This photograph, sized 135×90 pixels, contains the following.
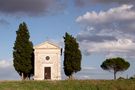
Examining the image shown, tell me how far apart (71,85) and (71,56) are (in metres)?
15.6

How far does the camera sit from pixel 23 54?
57.5m

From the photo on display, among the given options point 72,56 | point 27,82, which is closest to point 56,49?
point 72,56

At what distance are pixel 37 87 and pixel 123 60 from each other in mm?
29704

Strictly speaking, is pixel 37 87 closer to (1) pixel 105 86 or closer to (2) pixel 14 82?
(2) pixel 14 82

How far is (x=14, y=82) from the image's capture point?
148 ft

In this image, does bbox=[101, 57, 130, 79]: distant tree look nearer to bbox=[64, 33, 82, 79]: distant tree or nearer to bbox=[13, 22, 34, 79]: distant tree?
bbox=[64, 33, 82, 79]: distant tree

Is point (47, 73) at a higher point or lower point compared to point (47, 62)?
lower

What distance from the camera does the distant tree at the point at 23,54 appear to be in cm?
5650

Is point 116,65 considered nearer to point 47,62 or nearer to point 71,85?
point 47,62

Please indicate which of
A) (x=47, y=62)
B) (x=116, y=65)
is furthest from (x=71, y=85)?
(x=116, y=65)

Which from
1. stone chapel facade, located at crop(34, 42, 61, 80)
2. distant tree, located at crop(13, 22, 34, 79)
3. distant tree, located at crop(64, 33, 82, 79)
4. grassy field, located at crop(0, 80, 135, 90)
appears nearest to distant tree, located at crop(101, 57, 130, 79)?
distant tree, located at crop(64, 33, 82, 79)

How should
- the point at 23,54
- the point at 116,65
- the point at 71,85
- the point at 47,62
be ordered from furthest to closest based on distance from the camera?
the point at 116,65, the point at 47,62, the point at 23,54, the point at 71,85

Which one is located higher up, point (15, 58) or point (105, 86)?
point (15, 58)

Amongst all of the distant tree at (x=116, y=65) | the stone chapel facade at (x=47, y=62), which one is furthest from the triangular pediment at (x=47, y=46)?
the distant tree at (x=116, y=65)
